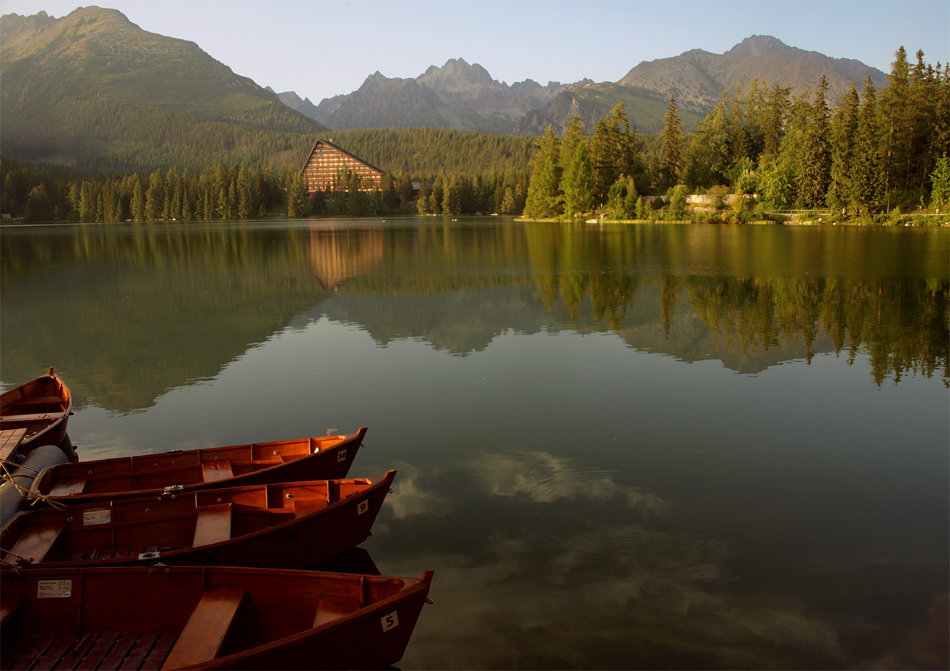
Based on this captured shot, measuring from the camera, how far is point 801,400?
1417 centimetres

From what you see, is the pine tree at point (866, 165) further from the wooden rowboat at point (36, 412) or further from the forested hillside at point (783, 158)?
the wooden rowboat at point (36, 412)

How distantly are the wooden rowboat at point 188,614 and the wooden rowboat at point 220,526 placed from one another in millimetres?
689

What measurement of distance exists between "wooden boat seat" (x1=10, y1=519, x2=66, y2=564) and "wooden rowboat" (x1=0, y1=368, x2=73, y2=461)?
130 inches

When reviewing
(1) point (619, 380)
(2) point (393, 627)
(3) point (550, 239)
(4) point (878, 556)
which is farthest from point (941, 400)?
(3) point (550, 239)

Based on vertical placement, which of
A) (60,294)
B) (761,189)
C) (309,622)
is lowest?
(309,622)

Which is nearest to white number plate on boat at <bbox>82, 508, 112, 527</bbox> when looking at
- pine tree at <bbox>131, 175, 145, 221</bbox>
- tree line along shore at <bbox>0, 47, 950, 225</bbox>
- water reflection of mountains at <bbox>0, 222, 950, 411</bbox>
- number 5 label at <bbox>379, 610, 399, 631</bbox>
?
number 5 label at <bbox>379, 610, 399, 631</bbox>

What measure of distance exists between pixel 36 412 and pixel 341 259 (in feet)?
115

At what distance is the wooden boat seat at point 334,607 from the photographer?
5766 millimetres

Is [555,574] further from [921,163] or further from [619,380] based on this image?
[921,163]

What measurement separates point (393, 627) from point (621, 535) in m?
3.98

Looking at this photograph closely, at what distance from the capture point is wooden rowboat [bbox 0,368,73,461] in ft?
34.7

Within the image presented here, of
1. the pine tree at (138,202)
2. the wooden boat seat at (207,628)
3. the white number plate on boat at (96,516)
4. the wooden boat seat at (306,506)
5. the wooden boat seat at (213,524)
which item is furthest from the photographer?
the pine tree at (138,202)

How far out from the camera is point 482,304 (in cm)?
2702

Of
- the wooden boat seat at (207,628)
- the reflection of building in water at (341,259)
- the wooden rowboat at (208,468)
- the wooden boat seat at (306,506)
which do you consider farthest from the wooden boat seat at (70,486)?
the reflection of building in water at (341,259)
